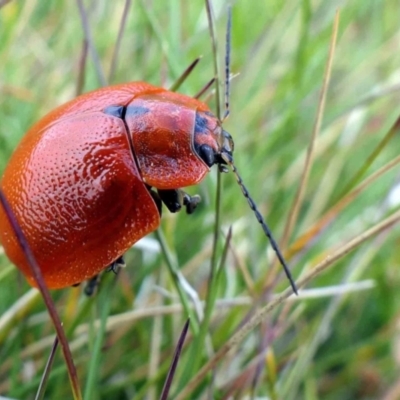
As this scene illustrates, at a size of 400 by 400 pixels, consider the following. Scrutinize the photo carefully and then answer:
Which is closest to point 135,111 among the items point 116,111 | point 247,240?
point 116,111

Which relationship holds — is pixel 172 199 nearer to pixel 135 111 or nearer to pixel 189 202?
pixel 189 202

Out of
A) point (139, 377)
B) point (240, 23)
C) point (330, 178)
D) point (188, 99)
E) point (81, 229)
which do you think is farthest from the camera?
point (240, 23)

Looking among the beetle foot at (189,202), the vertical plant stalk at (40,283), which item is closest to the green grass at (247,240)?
the beetle foot at (189,202)

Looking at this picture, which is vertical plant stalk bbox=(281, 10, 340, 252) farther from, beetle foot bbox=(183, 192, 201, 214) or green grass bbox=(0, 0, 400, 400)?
beetle foot bbox=(183, 192, 201, 214)

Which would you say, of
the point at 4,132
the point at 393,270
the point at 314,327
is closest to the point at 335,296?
the point at 314,327

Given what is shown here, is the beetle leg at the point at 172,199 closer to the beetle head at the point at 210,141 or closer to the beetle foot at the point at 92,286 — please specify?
the beetle head at the point at 210,141

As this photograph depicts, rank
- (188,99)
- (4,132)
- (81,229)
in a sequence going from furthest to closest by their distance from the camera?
(4,132) → (188,99) → (81,229)

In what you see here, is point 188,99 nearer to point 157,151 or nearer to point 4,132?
point 157,151
